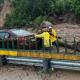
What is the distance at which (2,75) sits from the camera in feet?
39.2

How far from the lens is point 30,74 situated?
11.3m

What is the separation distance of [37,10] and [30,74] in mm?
11001

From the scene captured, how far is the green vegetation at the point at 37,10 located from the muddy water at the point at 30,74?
8.49 metres

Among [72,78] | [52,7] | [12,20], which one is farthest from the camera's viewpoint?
[12,20]

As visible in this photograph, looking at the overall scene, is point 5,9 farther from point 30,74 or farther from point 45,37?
point 30,74

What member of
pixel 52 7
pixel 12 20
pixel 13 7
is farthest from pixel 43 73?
pixel 13 7

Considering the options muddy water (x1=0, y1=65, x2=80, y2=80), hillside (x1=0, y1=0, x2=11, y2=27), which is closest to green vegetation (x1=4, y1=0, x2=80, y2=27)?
hillside (x1=0, y1=0, x2=11, y2=27)

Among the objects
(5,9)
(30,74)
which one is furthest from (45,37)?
(5,9)

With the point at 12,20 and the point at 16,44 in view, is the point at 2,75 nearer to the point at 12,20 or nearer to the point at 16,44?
the point at 16,44

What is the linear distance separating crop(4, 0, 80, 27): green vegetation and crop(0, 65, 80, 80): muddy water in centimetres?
849

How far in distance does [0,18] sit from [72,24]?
26.8ft

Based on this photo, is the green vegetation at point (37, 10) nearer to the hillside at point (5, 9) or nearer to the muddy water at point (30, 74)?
the hillside at point (5, 9)

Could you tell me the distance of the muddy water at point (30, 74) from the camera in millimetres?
10609

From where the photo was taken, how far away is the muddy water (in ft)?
34.8
